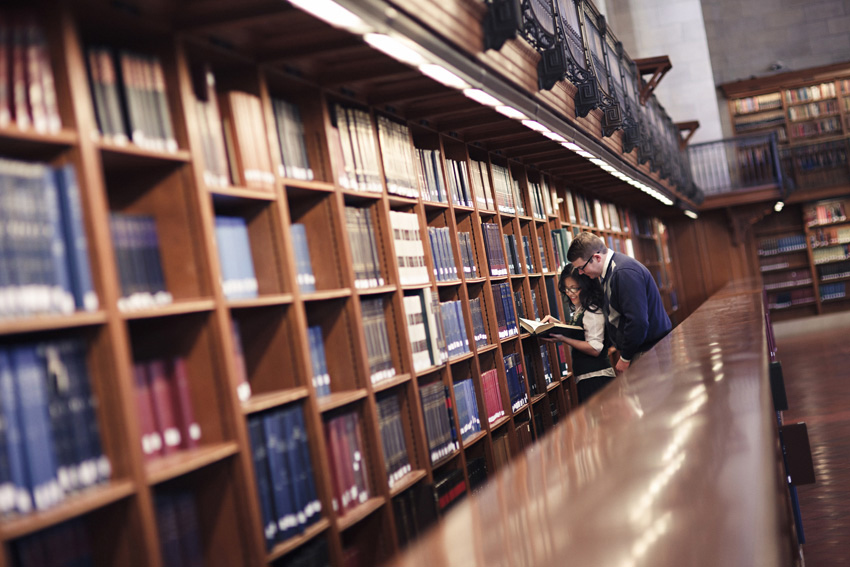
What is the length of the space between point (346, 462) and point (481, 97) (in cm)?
169

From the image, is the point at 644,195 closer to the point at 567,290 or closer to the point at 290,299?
the point at 567,290

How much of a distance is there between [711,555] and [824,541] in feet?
12.5

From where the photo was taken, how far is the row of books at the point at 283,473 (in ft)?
7.65

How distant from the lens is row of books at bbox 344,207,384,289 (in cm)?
310

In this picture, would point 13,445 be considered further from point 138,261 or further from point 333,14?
point 333,14

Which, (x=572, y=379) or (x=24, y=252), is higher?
(x=24, y=252)

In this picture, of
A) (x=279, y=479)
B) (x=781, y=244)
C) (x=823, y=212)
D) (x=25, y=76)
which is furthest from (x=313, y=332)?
(x=823, y=212)

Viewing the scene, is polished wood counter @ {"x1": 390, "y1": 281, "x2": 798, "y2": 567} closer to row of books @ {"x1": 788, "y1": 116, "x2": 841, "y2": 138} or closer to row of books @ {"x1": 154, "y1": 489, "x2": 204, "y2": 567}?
row of books @ {"x1": 154, "y1": 489, "x2": 204, "y2": 567}

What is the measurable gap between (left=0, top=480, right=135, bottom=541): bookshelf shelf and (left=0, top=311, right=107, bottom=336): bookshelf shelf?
0.36m

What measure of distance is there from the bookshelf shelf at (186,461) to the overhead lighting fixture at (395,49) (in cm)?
127

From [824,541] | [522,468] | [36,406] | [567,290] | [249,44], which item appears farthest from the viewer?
[567,290]

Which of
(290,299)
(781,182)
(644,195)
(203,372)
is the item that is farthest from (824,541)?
(781,182)

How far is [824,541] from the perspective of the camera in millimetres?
4227

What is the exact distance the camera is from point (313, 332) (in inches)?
113
